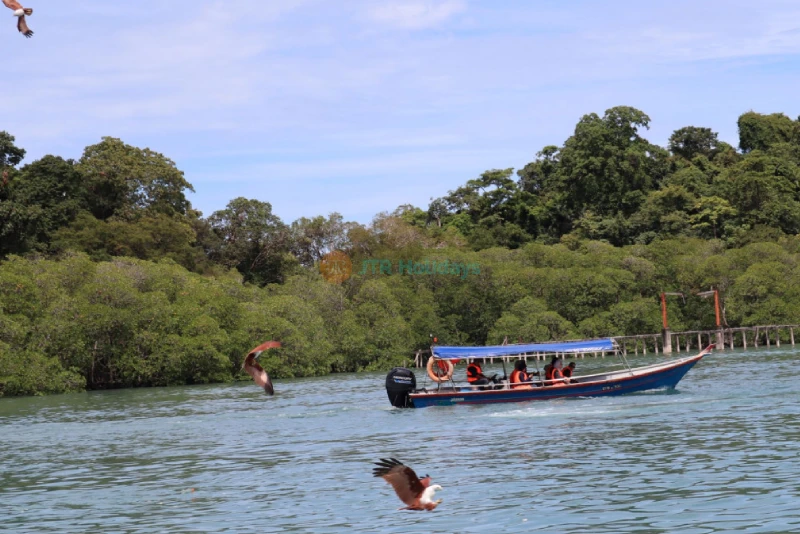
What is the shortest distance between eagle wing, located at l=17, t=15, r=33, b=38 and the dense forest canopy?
49741mm

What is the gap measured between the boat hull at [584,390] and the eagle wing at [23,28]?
27870 mm

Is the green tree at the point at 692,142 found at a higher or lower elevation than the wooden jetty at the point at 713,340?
higher

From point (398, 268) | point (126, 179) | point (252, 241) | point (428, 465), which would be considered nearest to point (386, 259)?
point (398, 268)

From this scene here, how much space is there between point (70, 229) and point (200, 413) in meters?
45.2

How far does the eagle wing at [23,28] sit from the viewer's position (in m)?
13.8

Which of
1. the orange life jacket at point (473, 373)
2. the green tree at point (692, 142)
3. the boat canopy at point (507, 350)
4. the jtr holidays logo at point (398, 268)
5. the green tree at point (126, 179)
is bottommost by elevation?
the orange life jacket at point (473, 373)

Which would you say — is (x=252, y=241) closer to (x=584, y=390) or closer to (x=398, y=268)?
(x=398, y=268)

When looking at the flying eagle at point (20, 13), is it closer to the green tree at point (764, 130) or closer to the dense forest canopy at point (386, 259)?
the dense forest canopy at point (386, 259)

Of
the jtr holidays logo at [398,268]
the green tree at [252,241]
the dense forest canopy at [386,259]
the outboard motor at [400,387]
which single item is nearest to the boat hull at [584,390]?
the outboard motor at [400,387]

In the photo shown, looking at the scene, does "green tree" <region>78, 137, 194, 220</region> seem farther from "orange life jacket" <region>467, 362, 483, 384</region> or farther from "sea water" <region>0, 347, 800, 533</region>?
"orange life jacket" <region>467, 362, 483, 384</region>

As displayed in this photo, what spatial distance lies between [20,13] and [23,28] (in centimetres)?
33

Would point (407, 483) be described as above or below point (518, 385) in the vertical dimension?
below

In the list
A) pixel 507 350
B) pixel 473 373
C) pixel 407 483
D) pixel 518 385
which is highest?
pixel 507 350

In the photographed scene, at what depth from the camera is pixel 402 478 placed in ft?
43.8
